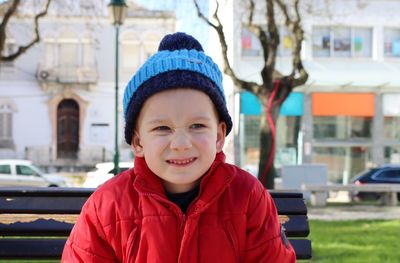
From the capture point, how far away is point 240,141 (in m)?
24.7

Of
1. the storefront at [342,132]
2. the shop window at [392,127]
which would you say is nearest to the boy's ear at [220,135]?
the storefront at [342,132]

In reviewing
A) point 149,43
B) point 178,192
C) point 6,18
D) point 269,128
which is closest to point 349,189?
point 269,128

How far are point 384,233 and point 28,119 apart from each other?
22.7 meters

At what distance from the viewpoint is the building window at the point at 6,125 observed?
2858 centimetres

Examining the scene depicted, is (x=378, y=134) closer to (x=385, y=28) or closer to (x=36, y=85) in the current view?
(x=385, y=28)

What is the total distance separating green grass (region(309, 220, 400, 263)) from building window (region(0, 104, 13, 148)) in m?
20.5

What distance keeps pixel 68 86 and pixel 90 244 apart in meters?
27.6

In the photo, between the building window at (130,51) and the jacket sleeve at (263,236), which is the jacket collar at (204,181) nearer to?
the jacket sleeve at (263,236)

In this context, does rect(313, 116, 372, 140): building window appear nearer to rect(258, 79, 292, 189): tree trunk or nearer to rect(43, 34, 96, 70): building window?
rect(258, 79, 292, 189): tree trunk

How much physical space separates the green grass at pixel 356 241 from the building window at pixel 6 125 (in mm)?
20508

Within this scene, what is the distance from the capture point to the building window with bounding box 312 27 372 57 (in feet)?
83.6

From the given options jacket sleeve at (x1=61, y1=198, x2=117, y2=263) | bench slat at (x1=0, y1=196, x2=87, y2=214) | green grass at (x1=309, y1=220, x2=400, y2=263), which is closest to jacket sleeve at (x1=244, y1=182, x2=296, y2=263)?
jacket sleeve at (x1=61, y1=198, x2=117, y2=263)

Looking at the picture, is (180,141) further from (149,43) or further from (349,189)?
(149,43)

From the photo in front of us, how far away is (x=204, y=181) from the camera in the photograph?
231 cm
